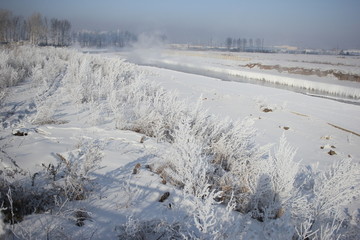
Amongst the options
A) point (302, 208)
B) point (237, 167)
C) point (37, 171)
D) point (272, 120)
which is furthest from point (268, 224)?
point (272, 120)

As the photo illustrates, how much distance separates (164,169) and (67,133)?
182cm

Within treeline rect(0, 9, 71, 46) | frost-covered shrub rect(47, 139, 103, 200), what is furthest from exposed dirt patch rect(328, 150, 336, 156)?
treeline rect(0, 9, 71, 46)

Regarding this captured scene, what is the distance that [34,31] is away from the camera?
53625 millimetres

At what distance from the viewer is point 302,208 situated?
2.52 m

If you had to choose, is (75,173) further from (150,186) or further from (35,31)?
(35,31)

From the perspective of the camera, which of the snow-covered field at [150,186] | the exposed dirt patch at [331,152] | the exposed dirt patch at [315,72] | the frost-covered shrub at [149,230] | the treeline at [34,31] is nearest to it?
the frost-covered shrub at [149,230]

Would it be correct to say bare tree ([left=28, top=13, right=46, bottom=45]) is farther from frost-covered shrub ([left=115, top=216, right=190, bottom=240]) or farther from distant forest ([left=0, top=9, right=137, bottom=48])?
frost-covered shrub ([left=115, top=216, right=190, bottom=240])

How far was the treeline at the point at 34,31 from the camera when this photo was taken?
52.8 meters

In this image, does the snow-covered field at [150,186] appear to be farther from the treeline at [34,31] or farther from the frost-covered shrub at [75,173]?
the treeline at [34,31]

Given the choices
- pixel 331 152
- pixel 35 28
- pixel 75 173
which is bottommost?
pixel 331 152

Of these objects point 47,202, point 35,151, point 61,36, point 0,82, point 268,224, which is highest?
point 61,36

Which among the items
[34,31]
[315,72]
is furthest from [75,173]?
[34,31]

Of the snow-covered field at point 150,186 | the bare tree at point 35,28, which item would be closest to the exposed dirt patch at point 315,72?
the snow-covered field at point 150,186

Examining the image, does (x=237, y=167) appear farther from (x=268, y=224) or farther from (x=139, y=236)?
(x=139, y=236)
